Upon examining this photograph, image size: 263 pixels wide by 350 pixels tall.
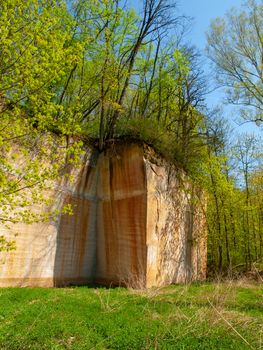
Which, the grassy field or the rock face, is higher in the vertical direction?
the rock face

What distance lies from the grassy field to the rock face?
137 inches

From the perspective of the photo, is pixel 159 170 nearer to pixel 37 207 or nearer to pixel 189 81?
pixel 37 207

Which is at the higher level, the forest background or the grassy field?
the forest background

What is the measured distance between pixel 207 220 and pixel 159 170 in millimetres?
5622

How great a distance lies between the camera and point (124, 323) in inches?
267

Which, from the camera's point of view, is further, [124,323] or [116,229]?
[116,229]

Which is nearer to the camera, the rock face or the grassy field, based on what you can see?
the grassy field

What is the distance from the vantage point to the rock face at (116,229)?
Result: 1257 cm

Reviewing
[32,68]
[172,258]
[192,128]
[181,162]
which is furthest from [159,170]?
[32,68]

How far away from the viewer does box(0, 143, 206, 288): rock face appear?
41.2 ft

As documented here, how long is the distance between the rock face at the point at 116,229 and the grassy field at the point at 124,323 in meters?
3.47

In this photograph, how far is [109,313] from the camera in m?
7.59

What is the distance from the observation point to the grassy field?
227 inches

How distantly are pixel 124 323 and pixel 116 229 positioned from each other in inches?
285
